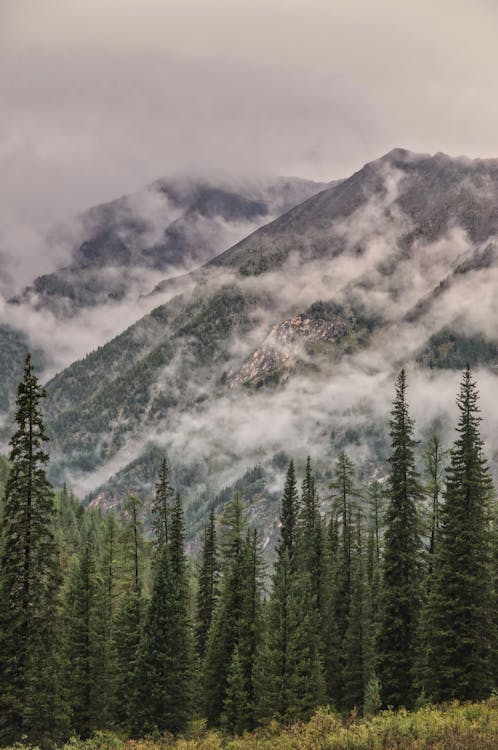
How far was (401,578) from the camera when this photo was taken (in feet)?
116

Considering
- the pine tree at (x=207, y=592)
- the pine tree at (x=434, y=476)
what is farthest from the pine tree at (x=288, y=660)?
the pine tree at (x=207, y=592)

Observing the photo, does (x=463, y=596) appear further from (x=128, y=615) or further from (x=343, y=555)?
(x=343, y=555)

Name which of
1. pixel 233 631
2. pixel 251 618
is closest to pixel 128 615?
pixel 233 631

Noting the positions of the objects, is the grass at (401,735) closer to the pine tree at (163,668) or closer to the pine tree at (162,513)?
the pine tree at (163,668)

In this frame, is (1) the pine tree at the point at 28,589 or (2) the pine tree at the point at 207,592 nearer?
(1) the pine tree at the point at 28,589

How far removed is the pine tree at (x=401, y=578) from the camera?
34562 mm

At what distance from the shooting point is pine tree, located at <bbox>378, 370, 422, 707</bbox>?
113ft

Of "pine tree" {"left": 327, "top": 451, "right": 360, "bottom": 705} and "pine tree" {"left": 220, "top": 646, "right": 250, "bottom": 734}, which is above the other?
"pine tree" {"left": 327, "top": 451, "right": 360, "bottom": 705}

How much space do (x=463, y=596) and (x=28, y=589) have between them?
63.2ft

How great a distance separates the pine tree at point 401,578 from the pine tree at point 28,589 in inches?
659

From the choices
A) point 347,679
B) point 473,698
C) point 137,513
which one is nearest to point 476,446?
point 473,698

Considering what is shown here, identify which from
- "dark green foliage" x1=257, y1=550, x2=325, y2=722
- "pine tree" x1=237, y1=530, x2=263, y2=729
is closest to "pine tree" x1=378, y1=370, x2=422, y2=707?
"dark green foliage" x1=257, y1=550, x2=325, y2=722

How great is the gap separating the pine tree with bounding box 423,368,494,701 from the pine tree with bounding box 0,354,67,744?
16923 millimetres

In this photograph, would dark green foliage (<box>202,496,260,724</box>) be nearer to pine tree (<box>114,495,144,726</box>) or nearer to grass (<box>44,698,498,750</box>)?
pine tree (<box>114,495,144,726</box>)
